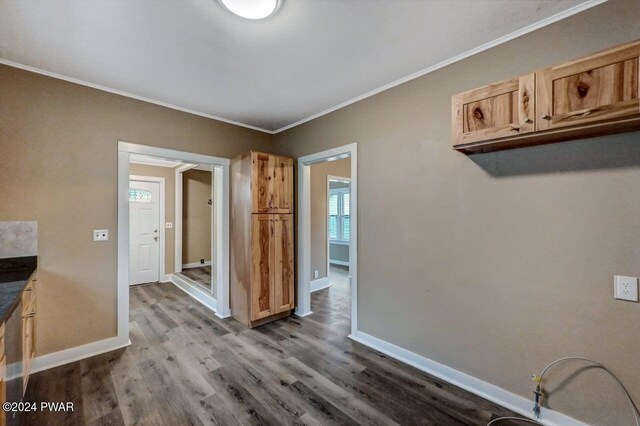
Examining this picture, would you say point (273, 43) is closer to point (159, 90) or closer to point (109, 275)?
point (159, 90)

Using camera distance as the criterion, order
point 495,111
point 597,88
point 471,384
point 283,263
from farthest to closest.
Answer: point 283,263
point 471,384
point 495,111
point 597,88

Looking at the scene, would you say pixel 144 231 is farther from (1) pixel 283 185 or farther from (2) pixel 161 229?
(1) pixel 283 185

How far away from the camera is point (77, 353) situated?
2553 mm

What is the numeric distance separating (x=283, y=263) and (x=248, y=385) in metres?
1.61

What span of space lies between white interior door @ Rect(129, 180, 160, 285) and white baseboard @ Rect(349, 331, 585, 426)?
472 centimetres

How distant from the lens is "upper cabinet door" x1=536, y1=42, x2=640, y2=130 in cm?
133

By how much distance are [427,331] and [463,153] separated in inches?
61.4

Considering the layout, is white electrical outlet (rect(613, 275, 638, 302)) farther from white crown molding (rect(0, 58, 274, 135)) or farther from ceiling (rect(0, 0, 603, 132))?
white crown molding (rect(0, 58, 274, 135))

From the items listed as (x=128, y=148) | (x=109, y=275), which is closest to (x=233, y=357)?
(x=109, y=275)

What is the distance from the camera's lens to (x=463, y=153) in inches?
84.5

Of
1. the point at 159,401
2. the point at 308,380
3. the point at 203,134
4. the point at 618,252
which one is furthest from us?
the point at 203,134

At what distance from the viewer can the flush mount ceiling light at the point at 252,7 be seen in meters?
1.60

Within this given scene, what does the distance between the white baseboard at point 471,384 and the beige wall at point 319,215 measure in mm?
2217

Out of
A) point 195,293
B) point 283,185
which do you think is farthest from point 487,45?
point 195,293
